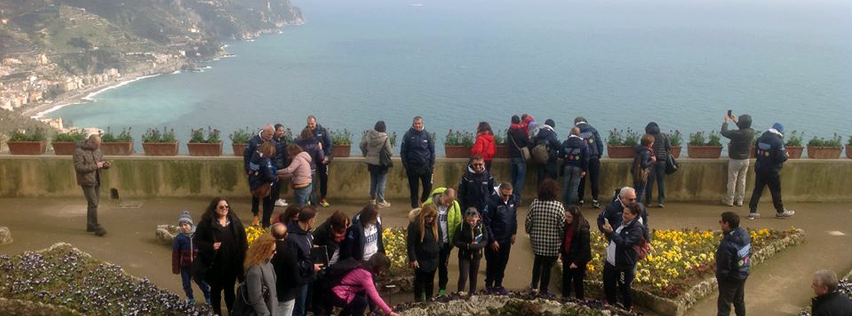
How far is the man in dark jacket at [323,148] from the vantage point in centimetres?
1183

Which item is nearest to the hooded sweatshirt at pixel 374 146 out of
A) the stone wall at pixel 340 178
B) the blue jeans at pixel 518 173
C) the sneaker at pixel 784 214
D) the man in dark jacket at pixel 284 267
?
the stone wall at pixel 340 178

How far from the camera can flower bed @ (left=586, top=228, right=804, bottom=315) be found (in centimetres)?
881

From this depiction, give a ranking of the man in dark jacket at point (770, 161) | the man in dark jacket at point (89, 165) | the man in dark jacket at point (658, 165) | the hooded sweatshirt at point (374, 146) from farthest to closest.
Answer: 1. the man in dark jacket at point (658, 165)
2. the hooded sweatshirt at point (374, 146)
3. the man in dark jacket at point (770, 161)
4. the man in dark jacket at point (89, 165)

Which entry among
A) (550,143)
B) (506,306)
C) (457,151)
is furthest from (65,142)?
(506,306)

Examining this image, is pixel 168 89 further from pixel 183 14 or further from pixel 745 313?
pixel 745 313

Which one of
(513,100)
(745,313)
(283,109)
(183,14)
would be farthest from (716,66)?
(745,313)

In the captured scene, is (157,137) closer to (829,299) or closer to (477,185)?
(477,185)

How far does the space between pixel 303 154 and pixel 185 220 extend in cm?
323

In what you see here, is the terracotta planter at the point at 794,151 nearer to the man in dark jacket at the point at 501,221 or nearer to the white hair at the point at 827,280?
the man in dark jacket at the point at 501,221

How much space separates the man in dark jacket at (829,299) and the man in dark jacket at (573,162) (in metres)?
5.66

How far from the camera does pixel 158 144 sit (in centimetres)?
1282

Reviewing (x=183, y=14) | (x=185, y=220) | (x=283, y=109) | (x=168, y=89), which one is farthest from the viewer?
(x=183, y=14)

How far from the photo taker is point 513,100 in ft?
351

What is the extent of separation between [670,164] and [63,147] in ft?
33.3
